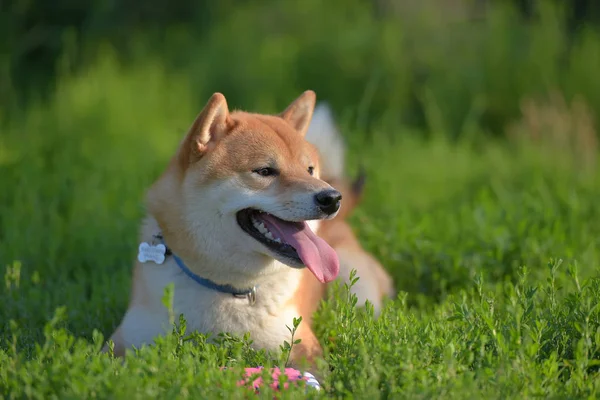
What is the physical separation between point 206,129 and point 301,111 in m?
0.79

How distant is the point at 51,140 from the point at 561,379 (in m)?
5.07

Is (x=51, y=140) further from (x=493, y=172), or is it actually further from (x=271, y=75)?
(x=493, y=172)

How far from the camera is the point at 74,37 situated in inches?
340

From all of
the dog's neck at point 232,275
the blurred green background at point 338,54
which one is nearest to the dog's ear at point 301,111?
the dog's neck at point 232,275

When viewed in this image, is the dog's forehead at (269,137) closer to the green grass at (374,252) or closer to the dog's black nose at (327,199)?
the dog's black nose at (327,199)

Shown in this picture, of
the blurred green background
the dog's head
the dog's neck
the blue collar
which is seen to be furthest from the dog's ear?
the blurred green background

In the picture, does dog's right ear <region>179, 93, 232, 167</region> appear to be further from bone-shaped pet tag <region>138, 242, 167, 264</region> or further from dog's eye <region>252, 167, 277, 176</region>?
bone-shaped pet tag <region>138, 242, 167, 264</region>

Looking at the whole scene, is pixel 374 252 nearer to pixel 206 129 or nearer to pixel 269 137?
pixel 269 137

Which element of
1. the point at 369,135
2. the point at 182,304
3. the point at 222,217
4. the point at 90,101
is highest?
the point at 222,217

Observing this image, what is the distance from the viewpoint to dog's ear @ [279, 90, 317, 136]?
165 inches

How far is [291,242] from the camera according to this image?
355 cm

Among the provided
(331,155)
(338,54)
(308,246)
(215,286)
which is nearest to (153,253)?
(215,286)

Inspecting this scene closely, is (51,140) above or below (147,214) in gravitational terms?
below

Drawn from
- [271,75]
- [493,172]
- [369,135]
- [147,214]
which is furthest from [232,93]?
[147,214]
